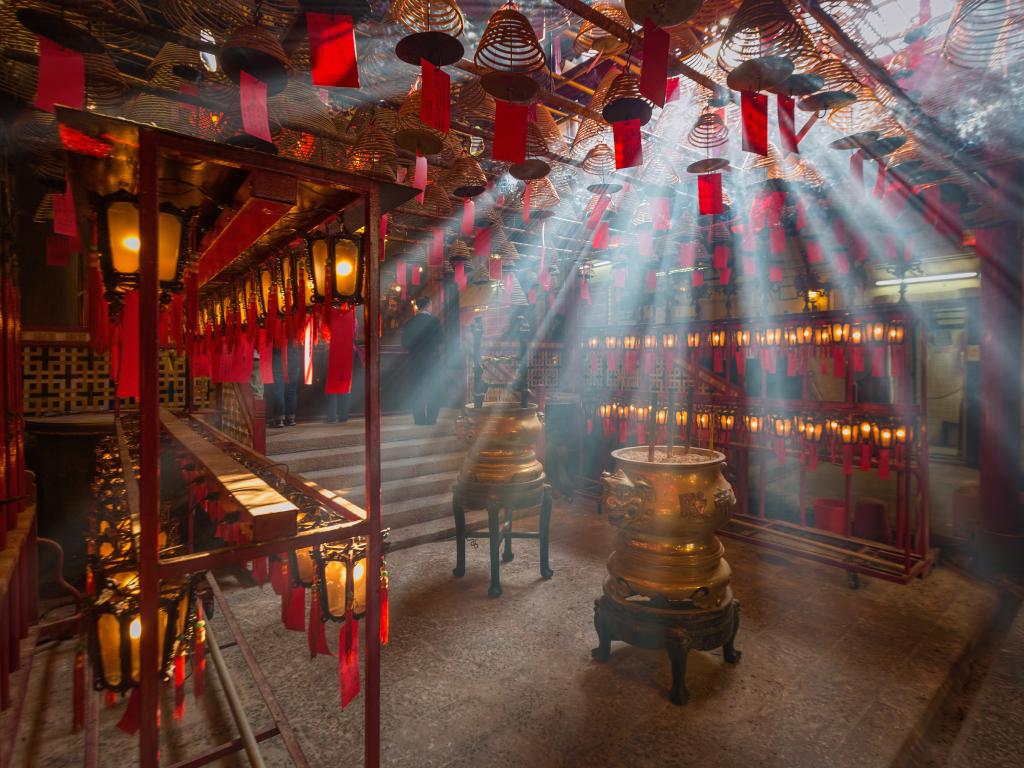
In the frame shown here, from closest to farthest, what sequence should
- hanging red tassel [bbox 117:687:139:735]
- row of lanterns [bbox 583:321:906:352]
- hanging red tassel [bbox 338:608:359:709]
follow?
hanging red tassel [bbox 117:687:139:735] < hanging red tassel [bbox 338:608:359:709] < row of lanterns [bbox 583:321:906:352]

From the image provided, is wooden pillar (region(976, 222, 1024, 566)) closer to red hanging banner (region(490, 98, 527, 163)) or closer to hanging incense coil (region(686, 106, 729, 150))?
hanging incense coil (region(686, 106, 729, 150))

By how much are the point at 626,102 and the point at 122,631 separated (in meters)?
4.15

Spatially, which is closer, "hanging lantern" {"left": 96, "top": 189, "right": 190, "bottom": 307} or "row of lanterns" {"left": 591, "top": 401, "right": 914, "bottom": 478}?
"hanging lantern" {"left": 96, "top": 189, "right": 190, "bottom": 307}

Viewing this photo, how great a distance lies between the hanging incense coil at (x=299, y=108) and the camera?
13.7 ft

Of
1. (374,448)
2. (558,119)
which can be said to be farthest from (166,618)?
(558,119)

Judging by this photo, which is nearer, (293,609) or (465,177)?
(293,609)

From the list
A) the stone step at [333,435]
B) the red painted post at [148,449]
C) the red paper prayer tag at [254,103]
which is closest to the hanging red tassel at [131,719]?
the red painted post at [148,449]

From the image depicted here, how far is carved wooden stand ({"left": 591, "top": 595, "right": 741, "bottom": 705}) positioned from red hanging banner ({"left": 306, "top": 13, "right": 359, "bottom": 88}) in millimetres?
3705

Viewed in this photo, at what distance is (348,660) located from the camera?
2.21m

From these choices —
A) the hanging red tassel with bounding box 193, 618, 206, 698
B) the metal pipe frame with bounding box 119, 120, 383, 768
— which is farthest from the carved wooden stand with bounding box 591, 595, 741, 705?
the hanging red tassel with bounding box 193, 618, 206, 698

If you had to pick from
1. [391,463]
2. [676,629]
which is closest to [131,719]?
[676,629]

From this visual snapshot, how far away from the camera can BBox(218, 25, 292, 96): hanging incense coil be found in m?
2.88

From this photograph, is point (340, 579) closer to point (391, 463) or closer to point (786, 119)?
point (786, 119)

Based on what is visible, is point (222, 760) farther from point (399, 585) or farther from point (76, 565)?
point (76, 565)
